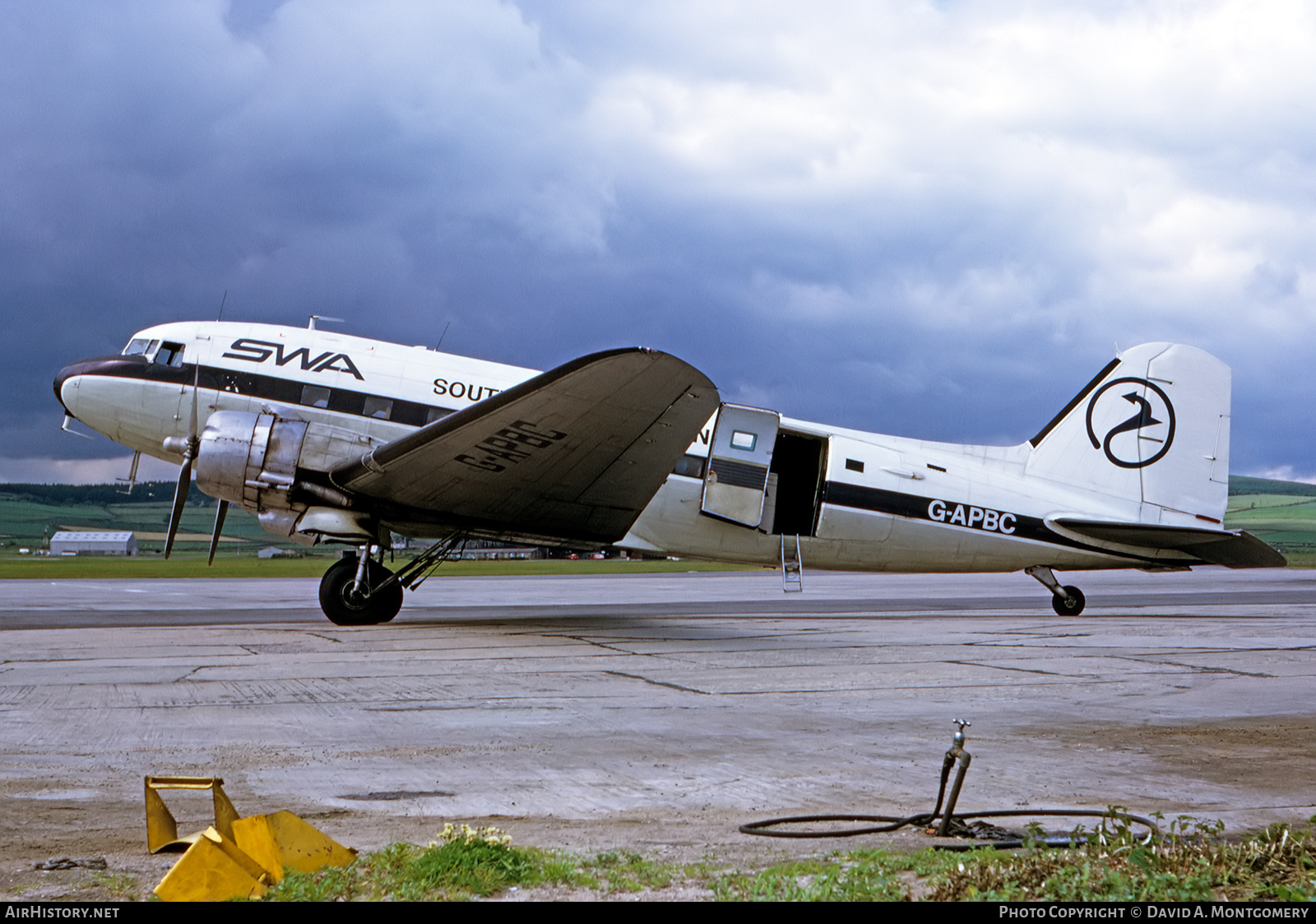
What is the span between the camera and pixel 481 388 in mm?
14867

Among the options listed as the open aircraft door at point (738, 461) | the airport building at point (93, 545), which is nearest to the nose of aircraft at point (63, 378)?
the open aircraft door at point (738, 461)

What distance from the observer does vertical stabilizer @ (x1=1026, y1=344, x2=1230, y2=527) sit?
17.7 meters

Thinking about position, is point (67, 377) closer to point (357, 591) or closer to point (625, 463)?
point (357, 591)

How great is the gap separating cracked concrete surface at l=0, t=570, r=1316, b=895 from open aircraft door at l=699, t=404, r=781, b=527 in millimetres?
1875

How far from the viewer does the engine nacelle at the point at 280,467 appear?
1348 cm

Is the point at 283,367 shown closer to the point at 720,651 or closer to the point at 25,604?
the point at 720,651

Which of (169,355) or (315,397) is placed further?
(169,355)

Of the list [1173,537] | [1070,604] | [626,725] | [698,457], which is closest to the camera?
[626,725]

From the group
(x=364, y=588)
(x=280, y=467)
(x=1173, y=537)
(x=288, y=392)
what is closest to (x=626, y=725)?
(x=364, y=588)

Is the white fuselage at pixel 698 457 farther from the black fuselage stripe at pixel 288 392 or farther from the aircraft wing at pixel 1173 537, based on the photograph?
the aircraft wing at pixel 1173 537

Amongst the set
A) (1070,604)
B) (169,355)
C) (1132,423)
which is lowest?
(1070,604)

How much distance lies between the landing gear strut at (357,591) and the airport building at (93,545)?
9238 cm

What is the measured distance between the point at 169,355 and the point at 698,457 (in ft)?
25.7

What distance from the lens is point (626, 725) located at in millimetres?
6523
